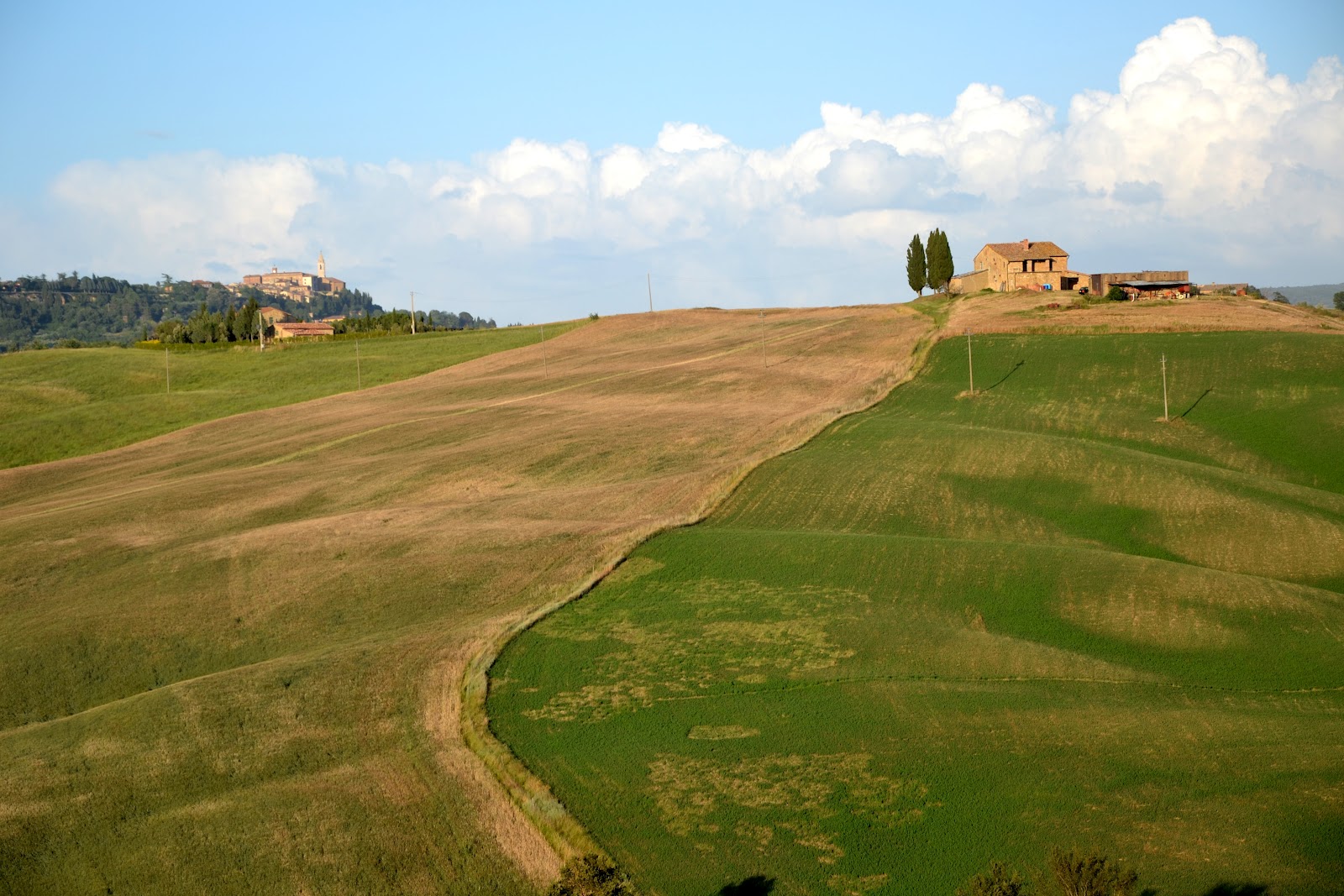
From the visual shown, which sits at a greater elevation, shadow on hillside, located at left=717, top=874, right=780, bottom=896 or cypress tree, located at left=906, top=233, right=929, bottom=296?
cypress tree, located at left=906, top=233, right=929, bottom=296

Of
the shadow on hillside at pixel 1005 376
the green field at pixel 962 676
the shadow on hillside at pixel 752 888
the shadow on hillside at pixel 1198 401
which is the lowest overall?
the shadow on hillside at pixel 752 888

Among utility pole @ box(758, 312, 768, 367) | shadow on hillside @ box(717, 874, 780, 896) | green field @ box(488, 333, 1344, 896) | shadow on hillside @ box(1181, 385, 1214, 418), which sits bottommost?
shadow on hillside @ box(717, 874, 780, 896)

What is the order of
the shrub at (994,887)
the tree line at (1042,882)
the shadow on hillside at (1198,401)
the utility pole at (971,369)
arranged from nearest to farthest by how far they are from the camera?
the shrub at (994,887) → the tree line at (1042,882) → the shadow on hillside at (1198,401) → the utility pole at (971,369)

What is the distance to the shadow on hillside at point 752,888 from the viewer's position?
18.6 m

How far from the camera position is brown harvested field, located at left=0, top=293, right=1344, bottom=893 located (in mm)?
20172

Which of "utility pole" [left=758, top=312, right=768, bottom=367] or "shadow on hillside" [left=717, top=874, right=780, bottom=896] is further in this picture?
"utility pole" [left=758, top=312, right=768, bottom=367]

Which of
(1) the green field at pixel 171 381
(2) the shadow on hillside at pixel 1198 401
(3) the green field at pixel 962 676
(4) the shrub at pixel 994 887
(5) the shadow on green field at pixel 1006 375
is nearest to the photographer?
(4) the shrub at pixel 994 887

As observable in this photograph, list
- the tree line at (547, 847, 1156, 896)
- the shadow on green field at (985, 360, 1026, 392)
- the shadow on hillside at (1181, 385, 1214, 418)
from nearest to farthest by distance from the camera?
the tree line at (547, 847, 1156, 896)
the shadow on hillside at (1181, 385, 1214, 418)
the shadow on green field at (985, 360, 1026, 392)

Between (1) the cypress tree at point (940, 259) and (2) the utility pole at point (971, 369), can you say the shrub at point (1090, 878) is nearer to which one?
(2) the utility pole at point (971, 369)

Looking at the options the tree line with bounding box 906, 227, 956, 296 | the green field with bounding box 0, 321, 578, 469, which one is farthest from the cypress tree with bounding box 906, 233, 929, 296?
the green field with bounding box 0, 321, 578, 469

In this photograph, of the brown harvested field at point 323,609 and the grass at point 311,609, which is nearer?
the grass at point 311,609

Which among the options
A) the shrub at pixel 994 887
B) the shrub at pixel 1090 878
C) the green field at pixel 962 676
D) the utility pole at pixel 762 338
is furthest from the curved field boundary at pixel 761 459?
the utility pole at pixel 762 338

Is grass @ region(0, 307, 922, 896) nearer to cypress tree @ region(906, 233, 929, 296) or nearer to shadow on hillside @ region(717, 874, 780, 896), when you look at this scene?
shadow on hillside @ region(717, 874, 780, 896)

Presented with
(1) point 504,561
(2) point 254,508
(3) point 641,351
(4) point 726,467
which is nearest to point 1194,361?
(4) point 726,467
